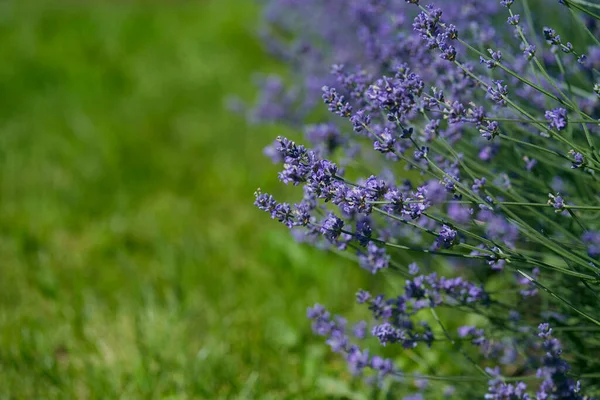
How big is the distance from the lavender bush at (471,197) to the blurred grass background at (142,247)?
1.36 feet

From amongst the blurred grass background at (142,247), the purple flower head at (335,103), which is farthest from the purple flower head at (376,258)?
the blurred grass background at (142,247)

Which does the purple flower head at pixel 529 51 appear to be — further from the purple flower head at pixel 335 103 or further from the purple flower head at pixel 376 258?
the purple flower head at pixel 376 258

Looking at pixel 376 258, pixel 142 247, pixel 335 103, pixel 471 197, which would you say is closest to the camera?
pixel 471 197

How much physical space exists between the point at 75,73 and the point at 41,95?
1.37 ft

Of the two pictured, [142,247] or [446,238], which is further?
[142,247]

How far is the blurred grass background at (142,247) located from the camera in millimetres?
2092

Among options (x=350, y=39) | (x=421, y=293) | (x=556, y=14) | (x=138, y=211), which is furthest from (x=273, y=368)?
(x=350, y=39)

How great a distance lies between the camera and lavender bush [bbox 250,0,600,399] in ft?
4.18

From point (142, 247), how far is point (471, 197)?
2.05 m

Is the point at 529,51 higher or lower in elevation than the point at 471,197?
higher

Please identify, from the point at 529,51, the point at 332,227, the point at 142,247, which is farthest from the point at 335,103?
the point at 142,247

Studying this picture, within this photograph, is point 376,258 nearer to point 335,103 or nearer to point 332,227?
point 332,227

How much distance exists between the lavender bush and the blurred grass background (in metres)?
0.41

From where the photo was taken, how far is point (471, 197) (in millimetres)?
1247
